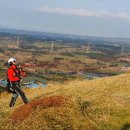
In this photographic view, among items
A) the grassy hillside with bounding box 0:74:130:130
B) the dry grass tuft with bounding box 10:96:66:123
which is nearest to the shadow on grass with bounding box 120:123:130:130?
the grassy hillside with bounding box 0:74:130:130

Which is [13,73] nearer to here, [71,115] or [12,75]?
[12,75]

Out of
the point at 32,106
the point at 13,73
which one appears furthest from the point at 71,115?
the point at 13,73

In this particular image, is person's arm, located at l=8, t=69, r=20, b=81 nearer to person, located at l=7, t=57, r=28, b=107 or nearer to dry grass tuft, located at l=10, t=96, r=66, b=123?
person, located at l=7, t=57, r=28, b=107

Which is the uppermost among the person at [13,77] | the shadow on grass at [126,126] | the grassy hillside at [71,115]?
the person at [13,77]

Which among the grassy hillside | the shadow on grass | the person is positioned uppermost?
the person

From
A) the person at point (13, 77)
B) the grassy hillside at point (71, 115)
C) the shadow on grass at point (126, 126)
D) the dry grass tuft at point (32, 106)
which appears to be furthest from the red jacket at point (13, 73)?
the shadow on grass at point (126, 126)

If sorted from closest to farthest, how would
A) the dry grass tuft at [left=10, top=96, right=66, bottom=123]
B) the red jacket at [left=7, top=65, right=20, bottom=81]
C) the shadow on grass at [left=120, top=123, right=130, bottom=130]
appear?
the shadow on grass at [left=120, top=123, right=130, bottom=130] < the dry grass tuft at [left=10, top=96, right=66, bottom=123] < the red jacket at [left=7, top=65, right=20, bottom=81]

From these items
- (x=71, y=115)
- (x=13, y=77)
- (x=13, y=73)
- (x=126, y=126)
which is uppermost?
(x=13, y=73)

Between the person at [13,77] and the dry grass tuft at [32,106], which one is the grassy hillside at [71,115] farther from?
the person at [13,77]

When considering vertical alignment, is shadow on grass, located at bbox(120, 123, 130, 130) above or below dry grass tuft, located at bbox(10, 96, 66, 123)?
below
